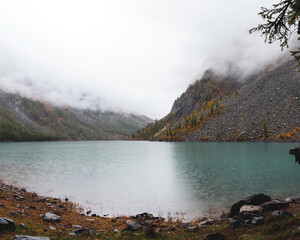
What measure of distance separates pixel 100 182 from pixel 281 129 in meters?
170

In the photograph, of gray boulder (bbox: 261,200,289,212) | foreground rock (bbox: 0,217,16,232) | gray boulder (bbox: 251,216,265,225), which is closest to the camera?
foreground rock (bbox: 0,217,16,232)

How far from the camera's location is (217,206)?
2844 cm

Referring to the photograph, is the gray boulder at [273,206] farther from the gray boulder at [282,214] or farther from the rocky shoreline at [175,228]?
the gray boulder at [282,214]

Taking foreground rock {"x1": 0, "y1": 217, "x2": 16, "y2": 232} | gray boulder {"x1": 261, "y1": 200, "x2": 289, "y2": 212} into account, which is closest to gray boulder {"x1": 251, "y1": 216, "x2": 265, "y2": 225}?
gray boulder {"x1": 261, "y1": 200, "x2": 289, "y2": 212}

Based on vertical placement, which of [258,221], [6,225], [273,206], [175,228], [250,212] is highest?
[6,225]

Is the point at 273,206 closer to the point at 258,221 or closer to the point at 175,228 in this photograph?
the point at 258,221

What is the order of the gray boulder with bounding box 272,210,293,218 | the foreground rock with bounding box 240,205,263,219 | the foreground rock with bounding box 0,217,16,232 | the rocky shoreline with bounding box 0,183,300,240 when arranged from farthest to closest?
the foreground rock with bounding box 240,205,263,219 → the gray boulder with bounding box 272,210,293,218 → the rocky shoreline with bounding box 0,183,300,240 → the foreground rock with bounding box 0,217,16,232

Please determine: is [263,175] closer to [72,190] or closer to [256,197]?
[256,197]

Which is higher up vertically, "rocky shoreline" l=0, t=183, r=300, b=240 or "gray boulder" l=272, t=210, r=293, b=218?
"gray boulder" l=272, t=210, r=293, b=218

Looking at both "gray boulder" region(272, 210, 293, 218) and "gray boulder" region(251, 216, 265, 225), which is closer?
"gray boulder" region(272, 210, 293, 218)

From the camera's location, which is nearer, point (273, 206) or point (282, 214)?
point (282, 214)

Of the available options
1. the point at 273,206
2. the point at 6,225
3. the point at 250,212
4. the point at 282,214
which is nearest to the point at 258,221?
the point at 282,214

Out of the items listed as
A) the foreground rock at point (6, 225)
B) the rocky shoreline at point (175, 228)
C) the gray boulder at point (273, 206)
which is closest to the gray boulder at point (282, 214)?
the rocky shoreline at point (175, 228)

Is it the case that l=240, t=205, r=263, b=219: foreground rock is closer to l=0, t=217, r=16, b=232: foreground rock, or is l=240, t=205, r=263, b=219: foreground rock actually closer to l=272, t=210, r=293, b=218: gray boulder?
l=272, t=210, r=293, b=218: gray boulder
